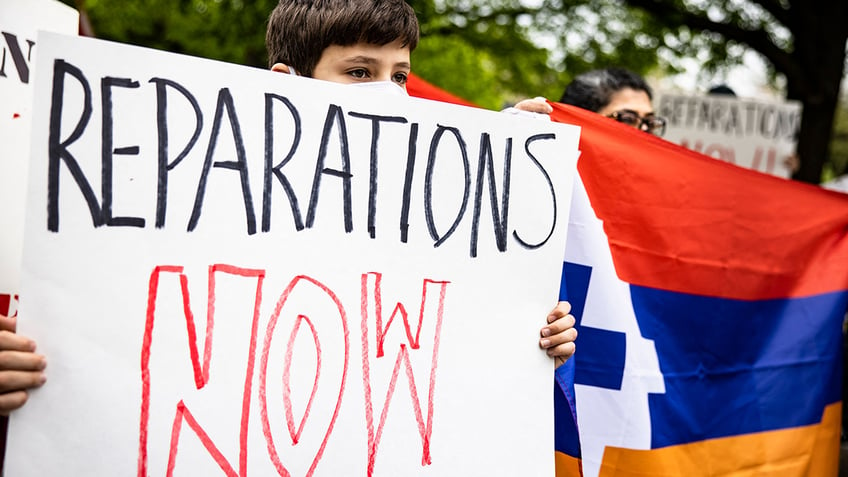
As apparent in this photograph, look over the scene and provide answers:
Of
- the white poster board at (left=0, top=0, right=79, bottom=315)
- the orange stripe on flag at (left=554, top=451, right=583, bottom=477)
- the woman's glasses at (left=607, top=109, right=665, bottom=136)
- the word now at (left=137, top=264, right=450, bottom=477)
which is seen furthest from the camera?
the woman's glasses at (left=607, top=109, right=665, bottom=136)

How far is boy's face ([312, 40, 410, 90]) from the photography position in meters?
1.61

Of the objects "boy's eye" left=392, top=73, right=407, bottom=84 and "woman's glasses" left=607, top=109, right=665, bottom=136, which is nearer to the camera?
"boy's eye" left=392, top=73, right=407, bottom=84

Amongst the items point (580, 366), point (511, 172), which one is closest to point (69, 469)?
point (511, 172)

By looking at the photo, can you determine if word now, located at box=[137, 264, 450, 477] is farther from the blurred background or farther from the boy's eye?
the blurred background

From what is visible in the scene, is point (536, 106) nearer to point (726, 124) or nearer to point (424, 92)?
point (424, 92)

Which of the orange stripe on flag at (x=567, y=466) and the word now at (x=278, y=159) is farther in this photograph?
the orange stripe on flag at (x=567, y=466)

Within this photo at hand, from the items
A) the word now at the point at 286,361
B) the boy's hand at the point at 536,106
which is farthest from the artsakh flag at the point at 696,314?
the word now at the point at 286,361

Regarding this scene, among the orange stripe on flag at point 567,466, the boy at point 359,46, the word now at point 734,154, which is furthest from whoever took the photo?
the word now at point 734,154

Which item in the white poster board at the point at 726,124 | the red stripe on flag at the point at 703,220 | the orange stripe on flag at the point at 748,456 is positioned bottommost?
the orange stripe on flag at the point at 748,456

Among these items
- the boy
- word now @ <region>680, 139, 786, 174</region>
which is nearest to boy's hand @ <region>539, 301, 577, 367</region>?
the boy

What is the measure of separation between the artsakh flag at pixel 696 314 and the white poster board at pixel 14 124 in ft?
3.55

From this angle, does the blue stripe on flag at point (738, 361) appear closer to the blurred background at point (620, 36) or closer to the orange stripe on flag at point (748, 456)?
the orange stripe on flag at point (748, 456)

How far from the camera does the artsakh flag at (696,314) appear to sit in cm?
203

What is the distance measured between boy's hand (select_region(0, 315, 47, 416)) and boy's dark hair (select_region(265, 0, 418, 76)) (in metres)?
0.80
